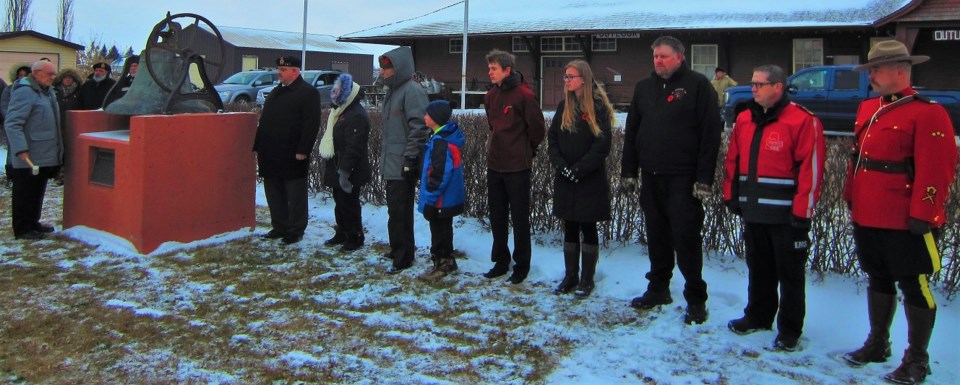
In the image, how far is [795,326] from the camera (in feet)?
12.5

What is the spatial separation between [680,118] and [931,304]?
4.91 ft

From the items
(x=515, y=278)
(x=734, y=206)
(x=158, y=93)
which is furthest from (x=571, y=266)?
(x=158, y=93)

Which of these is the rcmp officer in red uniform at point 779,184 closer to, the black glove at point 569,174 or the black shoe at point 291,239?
the black glove at point 569,174

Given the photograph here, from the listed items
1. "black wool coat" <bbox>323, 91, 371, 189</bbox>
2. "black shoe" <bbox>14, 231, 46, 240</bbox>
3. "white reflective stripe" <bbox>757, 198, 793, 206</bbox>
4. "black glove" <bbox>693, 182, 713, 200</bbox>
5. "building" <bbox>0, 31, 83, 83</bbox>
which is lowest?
"black shoe" <bbox>14, 231, 46, 240</bbox>

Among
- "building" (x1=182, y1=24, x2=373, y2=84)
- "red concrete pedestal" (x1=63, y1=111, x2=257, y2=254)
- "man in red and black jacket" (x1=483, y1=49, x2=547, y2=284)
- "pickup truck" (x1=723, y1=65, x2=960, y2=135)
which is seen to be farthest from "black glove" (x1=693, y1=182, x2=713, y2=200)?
"building" (x1=182, y1=24, x2=373, y2=84)

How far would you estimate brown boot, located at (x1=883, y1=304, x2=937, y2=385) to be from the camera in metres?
3.38

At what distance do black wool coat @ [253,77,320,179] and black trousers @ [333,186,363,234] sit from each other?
40 cm

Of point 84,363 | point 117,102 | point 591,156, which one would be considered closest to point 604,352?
point 591,156

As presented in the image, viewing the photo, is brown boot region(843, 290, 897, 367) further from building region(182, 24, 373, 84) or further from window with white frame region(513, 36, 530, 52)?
building region(182, 24, 373, 84)

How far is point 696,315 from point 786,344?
53 cm

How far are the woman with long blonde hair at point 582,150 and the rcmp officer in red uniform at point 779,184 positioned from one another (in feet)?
2.82

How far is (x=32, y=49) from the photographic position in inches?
920

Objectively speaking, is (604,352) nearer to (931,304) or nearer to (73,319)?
(931,304)

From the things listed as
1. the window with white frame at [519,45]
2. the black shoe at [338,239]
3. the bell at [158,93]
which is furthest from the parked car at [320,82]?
the black shoe at [338,239]
